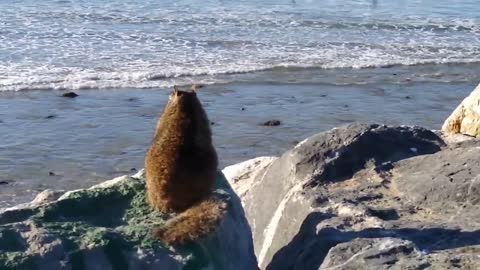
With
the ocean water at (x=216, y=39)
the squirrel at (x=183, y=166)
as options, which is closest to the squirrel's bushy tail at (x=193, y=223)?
the squirrel at (x=183, y=166)

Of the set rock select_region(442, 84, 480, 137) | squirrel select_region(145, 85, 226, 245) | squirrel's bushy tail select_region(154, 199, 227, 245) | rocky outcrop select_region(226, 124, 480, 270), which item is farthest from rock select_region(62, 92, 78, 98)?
squirrel's bushy tail select_region(154, 199, 227, 245)

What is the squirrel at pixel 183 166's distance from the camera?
4.76m

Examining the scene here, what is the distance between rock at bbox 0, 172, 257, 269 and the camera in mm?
4168

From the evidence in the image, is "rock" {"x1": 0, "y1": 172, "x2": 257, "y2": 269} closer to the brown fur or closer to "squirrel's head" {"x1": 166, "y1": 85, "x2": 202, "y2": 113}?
the brown fur

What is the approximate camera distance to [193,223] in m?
4.49

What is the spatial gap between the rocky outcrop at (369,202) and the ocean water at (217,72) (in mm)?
3341

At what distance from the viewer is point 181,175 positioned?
4875 mm

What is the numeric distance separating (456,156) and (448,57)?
12.3 metres

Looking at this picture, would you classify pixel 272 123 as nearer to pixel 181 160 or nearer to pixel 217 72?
pixel 217 72

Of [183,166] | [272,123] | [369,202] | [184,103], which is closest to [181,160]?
[183,166]

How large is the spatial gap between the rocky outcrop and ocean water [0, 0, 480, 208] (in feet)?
11.0

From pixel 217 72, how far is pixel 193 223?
35.4 feet

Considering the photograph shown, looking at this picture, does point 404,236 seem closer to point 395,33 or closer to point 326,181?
point 326,181

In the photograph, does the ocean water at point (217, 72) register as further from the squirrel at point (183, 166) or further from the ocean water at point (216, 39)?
the squirrel at point (183, 166)
